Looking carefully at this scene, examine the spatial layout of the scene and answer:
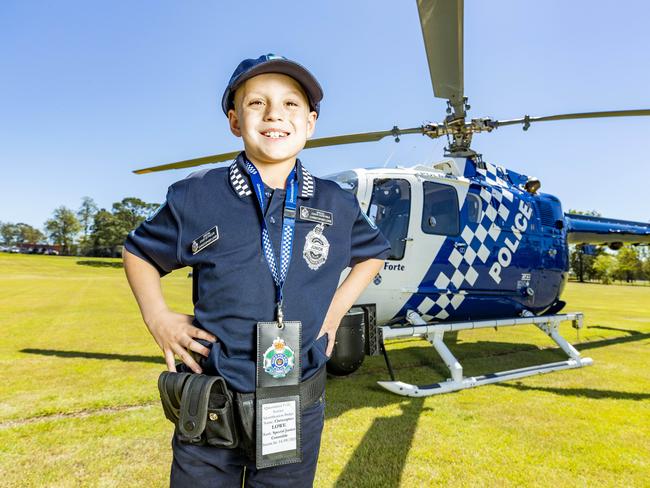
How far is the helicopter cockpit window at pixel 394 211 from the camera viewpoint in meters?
4.77

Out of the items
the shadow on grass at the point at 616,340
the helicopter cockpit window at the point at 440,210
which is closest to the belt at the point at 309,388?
the helicopter cockpit window at the point at 440,210

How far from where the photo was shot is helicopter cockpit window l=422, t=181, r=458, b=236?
4.95 meters

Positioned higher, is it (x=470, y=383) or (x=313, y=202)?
(x=313, y=202)

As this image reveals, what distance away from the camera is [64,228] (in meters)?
83.4

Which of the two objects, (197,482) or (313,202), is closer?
(197,482)

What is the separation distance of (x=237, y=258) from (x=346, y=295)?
0.51 m

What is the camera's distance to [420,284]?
16.1 feet

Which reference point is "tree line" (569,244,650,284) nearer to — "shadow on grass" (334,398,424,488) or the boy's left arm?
"shadow on grass" (334,398,424,488)

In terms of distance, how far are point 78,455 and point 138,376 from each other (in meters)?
2.15

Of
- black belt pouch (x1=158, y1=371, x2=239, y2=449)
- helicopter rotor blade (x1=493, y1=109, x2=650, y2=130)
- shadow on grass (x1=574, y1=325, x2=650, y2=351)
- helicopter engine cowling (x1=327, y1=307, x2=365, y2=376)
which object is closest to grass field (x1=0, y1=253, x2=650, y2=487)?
black belt pouch (x1=158, y1=371, x2=239, y2=449)

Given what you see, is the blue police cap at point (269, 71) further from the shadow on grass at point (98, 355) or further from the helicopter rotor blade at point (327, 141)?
the shadow on grass at point (98, 355)

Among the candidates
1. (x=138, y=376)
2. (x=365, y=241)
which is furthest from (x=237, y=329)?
(x=138, y=376)

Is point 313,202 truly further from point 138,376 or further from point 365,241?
point 138,376

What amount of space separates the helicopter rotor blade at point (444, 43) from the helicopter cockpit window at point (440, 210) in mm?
1107
